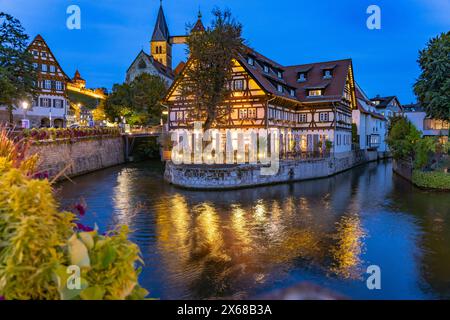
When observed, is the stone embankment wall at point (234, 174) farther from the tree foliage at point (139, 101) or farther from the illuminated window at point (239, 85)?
the tree foliage at point (139, 101)

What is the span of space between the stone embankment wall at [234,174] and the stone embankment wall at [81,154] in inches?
390

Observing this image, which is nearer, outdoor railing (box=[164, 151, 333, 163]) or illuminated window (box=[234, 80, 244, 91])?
outdoor railing (box=[164, 151, 333, 163])

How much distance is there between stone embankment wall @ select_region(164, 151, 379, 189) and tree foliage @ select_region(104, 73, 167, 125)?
98.6 feet

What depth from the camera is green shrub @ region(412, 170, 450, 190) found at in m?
30.1

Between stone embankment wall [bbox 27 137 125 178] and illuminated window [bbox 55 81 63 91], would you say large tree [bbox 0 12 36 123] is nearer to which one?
stone embankment wall [bbox 27 137 125 178]

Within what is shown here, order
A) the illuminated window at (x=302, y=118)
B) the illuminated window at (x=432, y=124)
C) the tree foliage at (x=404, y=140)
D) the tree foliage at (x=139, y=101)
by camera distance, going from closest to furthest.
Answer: the tree foliage at (x=404, y=140) → the illuminated window at (x=302, y=118) → the illuminated window at (x=432, y=124) → the tree foliage at (x=139, y=101)

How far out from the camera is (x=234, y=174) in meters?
30.4

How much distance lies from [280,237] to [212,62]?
20.3 m

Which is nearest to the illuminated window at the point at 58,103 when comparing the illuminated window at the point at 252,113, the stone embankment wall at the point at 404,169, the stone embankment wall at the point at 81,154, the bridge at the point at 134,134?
the bridge at the point at 134,134

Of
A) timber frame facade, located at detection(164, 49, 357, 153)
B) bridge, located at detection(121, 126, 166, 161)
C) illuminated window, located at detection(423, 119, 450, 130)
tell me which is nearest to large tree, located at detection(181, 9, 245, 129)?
timber frame facade, located at detection(164, 49, 357, 153)

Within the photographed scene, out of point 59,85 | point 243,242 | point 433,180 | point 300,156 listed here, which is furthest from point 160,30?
point 243,242

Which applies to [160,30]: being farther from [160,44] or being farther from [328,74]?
[328,74]

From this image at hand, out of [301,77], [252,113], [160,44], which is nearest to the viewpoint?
[252,113]

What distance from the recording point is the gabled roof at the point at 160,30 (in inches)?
4599
